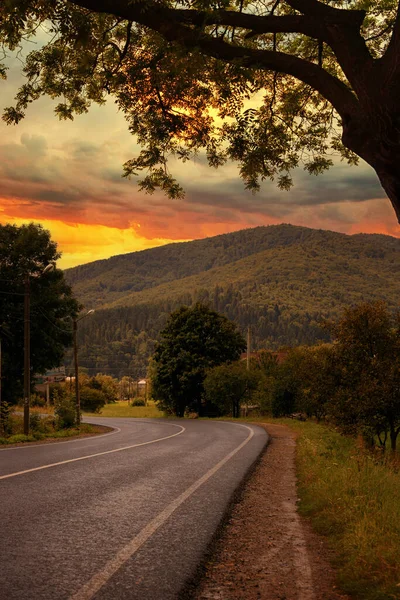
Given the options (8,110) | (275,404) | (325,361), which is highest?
(8,110)

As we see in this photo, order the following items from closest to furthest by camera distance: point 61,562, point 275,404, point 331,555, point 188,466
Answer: point 61,562 → point 331,555 → point 188,466 → point 275,404

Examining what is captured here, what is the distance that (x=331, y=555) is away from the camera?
591cm

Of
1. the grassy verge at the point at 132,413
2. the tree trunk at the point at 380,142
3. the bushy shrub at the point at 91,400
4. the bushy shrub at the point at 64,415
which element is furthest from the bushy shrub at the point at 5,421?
the bushy shrub at the point at 91,400

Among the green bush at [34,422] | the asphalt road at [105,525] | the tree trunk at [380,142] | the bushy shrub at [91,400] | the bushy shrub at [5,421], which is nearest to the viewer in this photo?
the asphalt road at [105,525]

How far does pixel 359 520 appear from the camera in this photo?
6.88 meters

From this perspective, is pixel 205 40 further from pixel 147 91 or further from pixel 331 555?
pixel 331 555

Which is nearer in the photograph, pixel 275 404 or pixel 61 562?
pixel 61 562

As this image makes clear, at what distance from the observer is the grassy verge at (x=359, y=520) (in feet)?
15.9

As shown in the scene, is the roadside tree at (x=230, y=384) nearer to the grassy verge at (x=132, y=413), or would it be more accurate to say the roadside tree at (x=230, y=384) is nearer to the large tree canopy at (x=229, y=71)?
the grassy verge at (x=132, y=413)

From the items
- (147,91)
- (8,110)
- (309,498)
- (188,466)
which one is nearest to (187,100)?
(147,91)

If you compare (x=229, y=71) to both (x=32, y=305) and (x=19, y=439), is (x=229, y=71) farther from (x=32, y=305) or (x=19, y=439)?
(x=32, y=305)

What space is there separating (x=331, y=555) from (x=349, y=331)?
22.5m

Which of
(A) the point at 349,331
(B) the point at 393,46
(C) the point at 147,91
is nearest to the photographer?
(B) the point at 393,46

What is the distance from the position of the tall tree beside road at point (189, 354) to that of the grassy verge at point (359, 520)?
5051 centimetres
